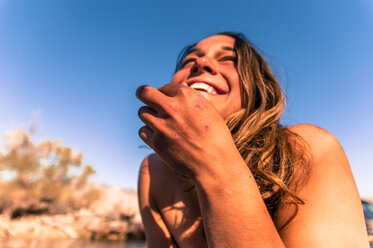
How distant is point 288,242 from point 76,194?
1172 centimetres

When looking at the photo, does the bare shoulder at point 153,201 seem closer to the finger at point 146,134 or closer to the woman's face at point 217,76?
the woman's face at point 217,76

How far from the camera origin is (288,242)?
0.53 meters

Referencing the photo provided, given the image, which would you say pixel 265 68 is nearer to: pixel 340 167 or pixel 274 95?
pixel 274 95

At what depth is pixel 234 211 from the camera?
17.4 inches

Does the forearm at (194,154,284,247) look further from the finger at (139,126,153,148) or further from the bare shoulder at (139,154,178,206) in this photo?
the bare shoulder at (139,154,178,206)

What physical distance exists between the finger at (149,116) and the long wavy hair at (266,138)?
363mm

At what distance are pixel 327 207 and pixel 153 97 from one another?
0.49 metres

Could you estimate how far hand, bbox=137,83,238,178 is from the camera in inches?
18.7

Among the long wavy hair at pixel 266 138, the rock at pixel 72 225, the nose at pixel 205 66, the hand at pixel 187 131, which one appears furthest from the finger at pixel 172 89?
the rock at pixel 72 225

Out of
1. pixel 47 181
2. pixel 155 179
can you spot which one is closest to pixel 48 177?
pixel 47 181

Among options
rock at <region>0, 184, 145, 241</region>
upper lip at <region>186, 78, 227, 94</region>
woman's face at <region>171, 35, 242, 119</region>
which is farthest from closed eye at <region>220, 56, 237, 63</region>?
rock at <region>0, 184, 145, 241</region>

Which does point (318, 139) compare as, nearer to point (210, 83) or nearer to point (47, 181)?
point (210, 83)

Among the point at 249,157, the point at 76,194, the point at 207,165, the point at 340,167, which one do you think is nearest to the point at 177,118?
the point at 207,165

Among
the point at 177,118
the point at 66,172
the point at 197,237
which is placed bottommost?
the point at 66,172
